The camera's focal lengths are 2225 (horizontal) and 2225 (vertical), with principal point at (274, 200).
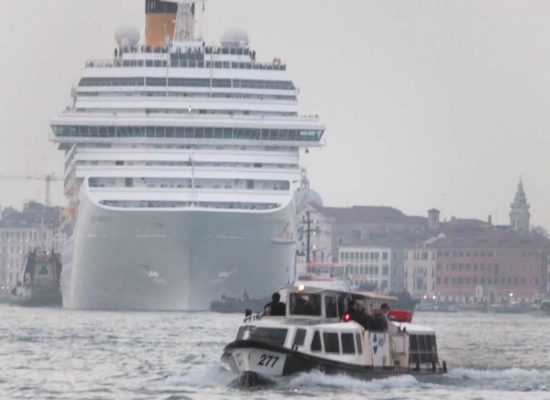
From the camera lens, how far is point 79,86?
396 feet

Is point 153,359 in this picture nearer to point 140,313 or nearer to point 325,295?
point 325,295

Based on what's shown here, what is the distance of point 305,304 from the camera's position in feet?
176

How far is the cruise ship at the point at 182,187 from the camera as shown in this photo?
365 ft

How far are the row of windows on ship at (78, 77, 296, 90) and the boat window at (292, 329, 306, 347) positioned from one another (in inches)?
2715

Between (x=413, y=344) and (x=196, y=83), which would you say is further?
(x=196, y=83)

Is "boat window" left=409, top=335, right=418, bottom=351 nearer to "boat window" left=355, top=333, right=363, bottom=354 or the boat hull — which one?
"boat window" left=355, top=333, right=363, bottom=354

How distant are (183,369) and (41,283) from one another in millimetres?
114347

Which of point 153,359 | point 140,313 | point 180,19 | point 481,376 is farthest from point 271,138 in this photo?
point 481,376

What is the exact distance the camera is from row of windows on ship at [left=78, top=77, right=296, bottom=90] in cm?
11994

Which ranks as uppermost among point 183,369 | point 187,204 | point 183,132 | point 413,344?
point 183,132

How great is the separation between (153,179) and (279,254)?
7.79 meters

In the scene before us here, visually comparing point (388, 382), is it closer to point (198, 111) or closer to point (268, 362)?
point (268, 362)

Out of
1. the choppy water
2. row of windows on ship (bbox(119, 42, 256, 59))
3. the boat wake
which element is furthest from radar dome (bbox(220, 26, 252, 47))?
the boat wake

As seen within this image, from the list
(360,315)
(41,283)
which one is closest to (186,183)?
(360,315)
